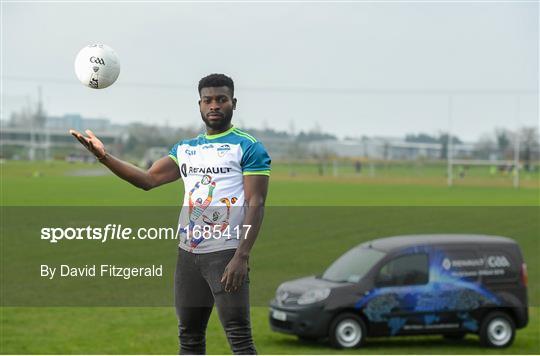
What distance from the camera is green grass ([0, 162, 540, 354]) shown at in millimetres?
23250

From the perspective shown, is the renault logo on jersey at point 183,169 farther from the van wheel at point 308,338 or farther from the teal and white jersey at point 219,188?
the van wheel at point 308,338

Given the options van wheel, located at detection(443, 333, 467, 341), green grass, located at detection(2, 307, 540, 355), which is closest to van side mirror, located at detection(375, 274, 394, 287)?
green grass, located at detection(2, 307, 540, 355)

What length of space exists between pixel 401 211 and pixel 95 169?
1164cm

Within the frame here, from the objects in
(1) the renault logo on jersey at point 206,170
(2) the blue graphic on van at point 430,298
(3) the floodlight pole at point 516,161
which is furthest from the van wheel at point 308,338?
(3) the floodlight pole at point 516,161

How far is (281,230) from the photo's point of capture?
33.8 m

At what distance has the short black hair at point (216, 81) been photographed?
6.77 metres

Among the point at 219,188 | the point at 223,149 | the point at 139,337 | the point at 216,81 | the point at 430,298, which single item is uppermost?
the point at 216,81

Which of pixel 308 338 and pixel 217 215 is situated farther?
pixel 308 338

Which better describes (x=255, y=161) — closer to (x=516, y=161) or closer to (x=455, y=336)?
(x=455, y=336)

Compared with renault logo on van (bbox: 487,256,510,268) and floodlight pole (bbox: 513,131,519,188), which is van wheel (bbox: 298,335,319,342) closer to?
renault logo on van (bbox: 487,256,510,268)

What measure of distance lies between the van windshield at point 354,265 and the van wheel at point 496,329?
2.75 metres

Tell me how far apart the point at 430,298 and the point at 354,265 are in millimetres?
1542

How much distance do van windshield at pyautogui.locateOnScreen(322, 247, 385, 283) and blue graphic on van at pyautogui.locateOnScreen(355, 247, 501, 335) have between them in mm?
472

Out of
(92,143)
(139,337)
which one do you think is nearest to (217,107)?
(92,143)
